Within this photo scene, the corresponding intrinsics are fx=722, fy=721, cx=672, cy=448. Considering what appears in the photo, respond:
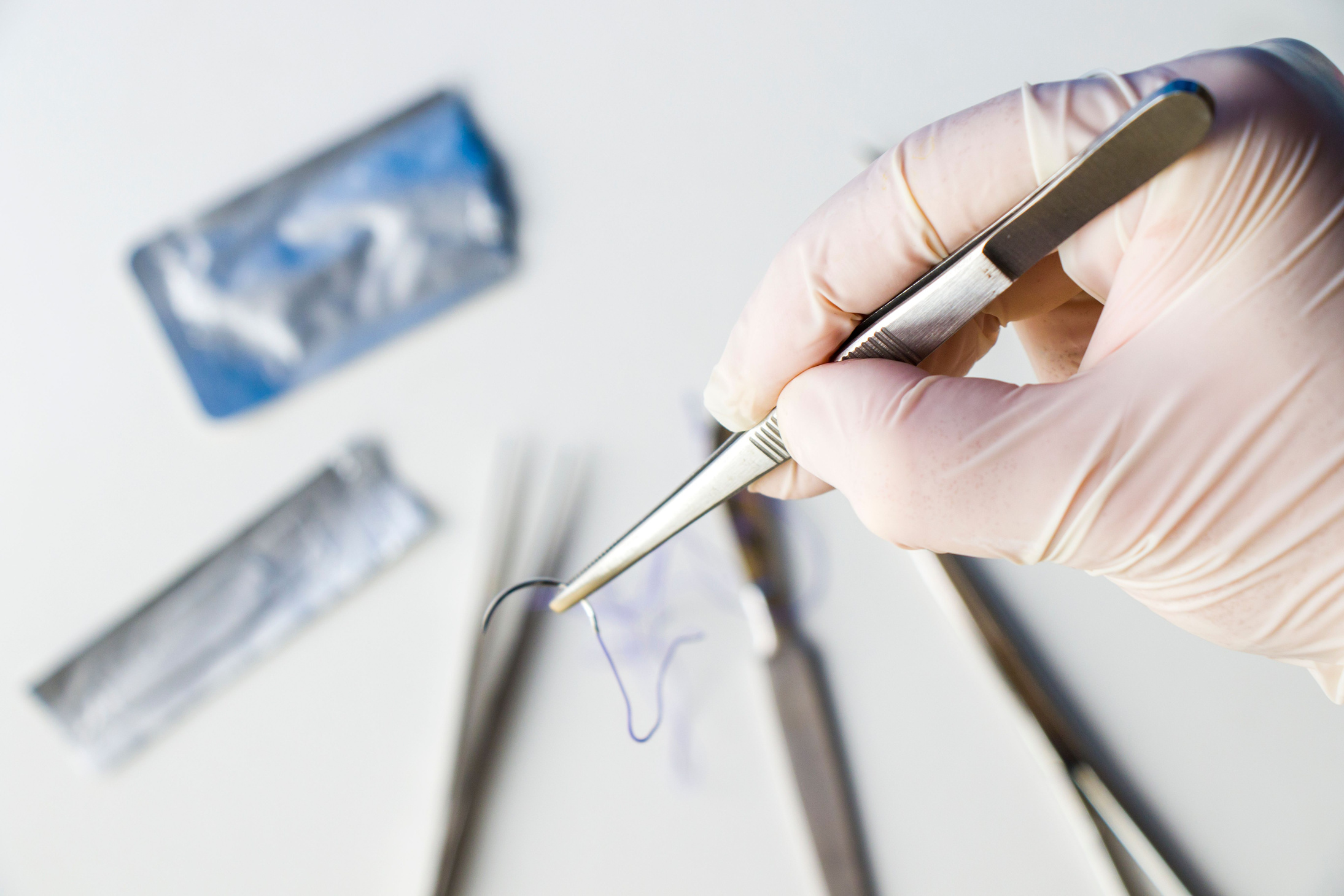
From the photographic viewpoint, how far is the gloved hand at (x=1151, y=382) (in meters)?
0.48

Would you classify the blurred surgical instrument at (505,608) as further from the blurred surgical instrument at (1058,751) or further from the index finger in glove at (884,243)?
the blurred surgical instrument at (1058,751)

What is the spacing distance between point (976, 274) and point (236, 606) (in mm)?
992

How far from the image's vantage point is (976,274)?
47 centimetres

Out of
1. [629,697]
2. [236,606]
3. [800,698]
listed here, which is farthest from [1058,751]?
[236,606]

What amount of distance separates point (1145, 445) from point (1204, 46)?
93 centimetres

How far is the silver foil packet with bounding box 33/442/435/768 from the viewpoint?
3.13ft

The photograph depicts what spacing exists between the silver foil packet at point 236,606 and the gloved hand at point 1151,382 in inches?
25.1

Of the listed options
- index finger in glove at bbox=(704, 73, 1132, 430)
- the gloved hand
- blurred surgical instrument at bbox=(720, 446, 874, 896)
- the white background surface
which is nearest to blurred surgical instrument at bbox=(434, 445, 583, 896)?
the white background surface

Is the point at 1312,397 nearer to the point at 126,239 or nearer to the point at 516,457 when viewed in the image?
the point at 516,457

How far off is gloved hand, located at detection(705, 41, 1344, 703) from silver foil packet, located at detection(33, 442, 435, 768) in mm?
637

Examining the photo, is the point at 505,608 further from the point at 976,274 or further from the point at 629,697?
the point at 976,274

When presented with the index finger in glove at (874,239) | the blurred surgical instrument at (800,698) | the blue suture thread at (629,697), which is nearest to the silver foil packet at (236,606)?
the blue suture thread at (629,697)

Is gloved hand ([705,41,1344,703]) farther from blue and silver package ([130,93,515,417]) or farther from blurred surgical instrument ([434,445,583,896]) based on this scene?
blue and silver package ([130,93,515,417])

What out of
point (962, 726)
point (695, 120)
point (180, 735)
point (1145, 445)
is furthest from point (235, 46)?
point (962, 726)
